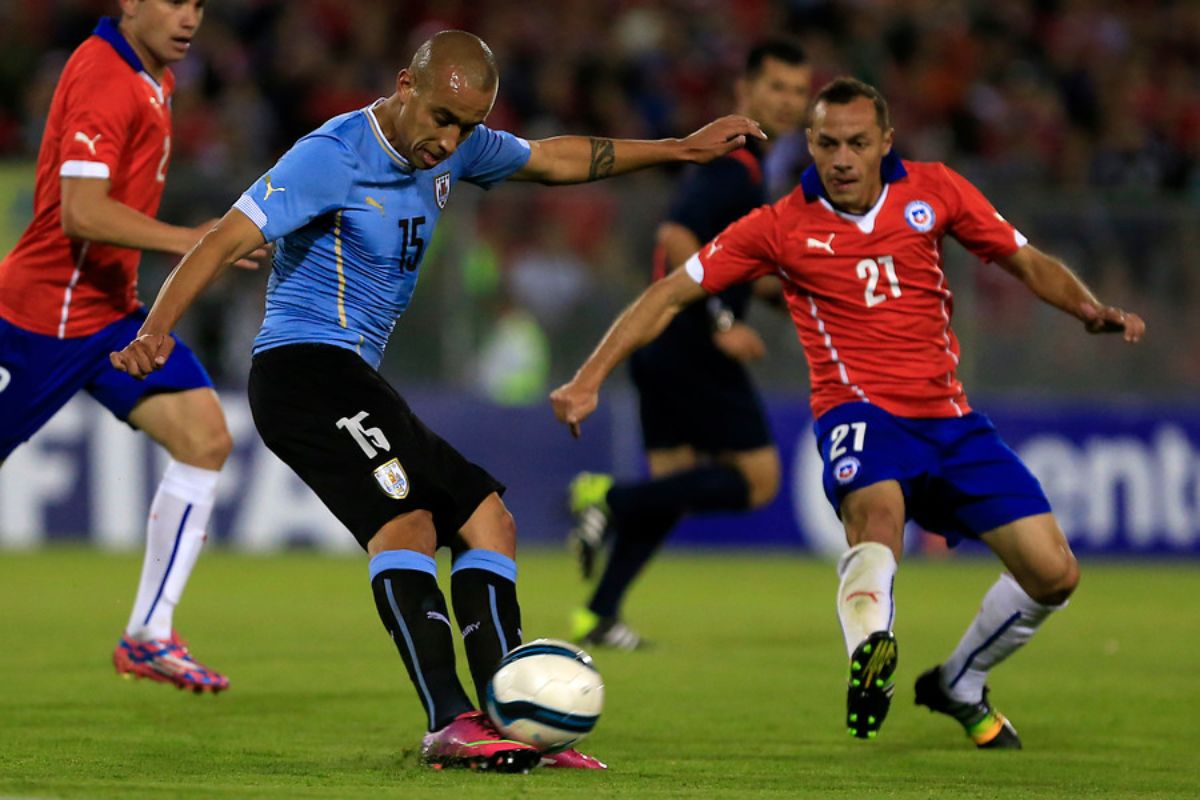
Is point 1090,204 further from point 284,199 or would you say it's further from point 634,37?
point 284,199

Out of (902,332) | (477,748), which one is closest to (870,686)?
(477,748)

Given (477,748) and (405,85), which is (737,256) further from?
(477,748)

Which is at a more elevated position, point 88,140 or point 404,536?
point 88,140

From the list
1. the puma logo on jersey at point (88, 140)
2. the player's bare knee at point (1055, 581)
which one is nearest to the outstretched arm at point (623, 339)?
the player's bare knee at point (1055, 581)

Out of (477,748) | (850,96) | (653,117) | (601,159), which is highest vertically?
(653,117)

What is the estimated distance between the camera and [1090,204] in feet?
49.1

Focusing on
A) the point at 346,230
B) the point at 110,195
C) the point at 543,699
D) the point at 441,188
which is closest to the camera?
the point at 543,699

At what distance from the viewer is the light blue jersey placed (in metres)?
5.56

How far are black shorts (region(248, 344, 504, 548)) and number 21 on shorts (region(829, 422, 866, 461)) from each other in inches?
49.5

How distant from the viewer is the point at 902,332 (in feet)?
21.6

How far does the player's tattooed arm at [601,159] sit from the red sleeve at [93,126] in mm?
1727

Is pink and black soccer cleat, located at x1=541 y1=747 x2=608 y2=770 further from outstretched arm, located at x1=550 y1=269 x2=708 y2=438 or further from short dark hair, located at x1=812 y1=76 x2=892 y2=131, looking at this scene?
short dark hair, located at x1=812 y1=76 x2=892 y2=131

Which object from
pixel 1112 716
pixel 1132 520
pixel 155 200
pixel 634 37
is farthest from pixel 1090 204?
pixel 155 200

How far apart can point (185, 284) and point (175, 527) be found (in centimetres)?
215
